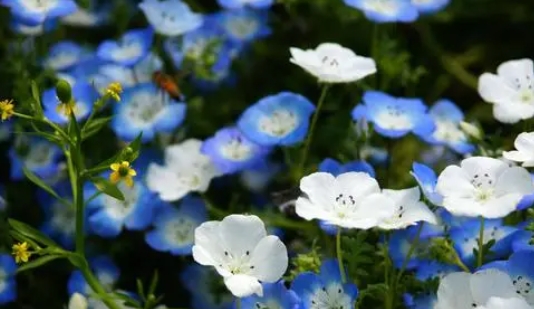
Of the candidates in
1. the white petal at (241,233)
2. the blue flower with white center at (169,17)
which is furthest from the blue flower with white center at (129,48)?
the white petal at (241,233)

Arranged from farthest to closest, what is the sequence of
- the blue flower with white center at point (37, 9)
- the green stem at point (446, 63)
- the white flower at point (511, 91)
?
the green stem at point (446, 63) → the blue flower with white center at point (37, 9) → the white flower at point (511, 91)

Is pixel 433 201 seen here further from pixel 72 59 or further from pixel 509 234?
pixel 72 59

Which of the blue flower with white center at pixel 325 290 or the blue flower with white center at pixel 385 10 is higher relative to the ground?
the blue flower with white center at pixel 385 10

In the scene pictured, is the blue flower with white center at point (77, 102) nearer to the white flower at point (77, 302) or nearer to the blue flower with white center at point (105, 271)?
the blue flower with white center at point (105, 271)

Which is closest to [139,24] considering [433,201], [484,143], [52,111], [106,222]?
[52,111]

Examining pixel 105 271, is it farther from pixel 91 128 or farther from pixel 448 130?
pixel 448 130

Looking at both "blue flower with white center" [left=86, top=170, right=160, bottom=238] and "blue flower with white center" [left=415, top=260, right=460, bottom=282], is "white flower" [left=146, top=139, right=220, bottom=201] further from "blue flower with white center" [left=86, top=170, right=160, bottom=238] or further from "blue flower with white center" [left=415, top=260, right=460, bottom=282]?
"blue flower with white center" [left=415, top=260, right=460, bottom=282]
